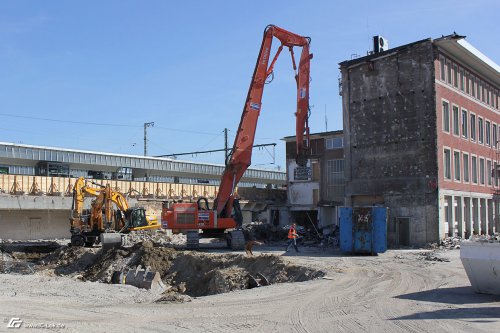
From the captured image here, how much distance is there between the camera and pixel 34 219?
137 ft

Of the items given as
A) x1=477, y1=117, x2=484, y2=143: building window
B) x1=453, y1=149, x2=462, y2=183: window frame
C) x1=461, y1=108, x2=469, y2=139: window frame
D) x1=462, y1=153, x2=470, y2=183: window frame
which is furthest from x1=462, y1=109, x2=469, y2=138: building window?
x1=477, y1=117, x2=484, y2=143: building window

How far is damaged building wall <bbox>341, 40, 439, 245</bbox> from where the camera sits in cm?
3216

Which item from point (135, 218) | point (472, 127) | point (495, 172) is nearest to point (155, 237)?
point (135, 218)

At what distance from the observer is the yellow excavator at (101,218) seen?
102 feet

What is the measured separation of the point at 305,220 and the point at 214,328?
4180 cm

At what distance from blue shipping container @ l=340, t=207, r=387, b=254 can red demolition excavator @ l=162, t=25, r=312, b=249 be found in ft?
14.4

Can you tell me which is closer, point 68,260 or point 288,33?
point 68,260

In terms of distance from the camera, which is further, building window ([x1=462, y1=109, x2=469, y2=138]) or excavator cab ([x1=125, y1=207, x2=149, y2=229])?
building window ([x1=462, y1=109, x2=469, y2=138])

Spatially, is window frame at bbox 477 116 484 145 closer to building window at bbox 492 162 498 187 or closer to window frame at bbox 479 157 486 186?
window frame at bbox 479 157 486 186

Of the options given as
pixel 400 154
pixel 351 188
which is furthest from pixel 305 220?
pixel 400 154

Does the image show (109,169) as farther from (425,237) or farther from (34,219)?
(425,237)

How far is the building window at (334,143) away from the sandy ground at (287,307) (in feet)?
101

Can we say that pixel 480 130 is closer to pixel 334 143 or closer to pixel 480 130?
pixel 480 130

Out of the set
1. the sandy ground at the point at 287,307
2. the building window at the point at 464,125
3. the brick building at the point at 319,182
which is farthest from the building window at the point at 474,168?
the sandy ground at the point at 287,307
